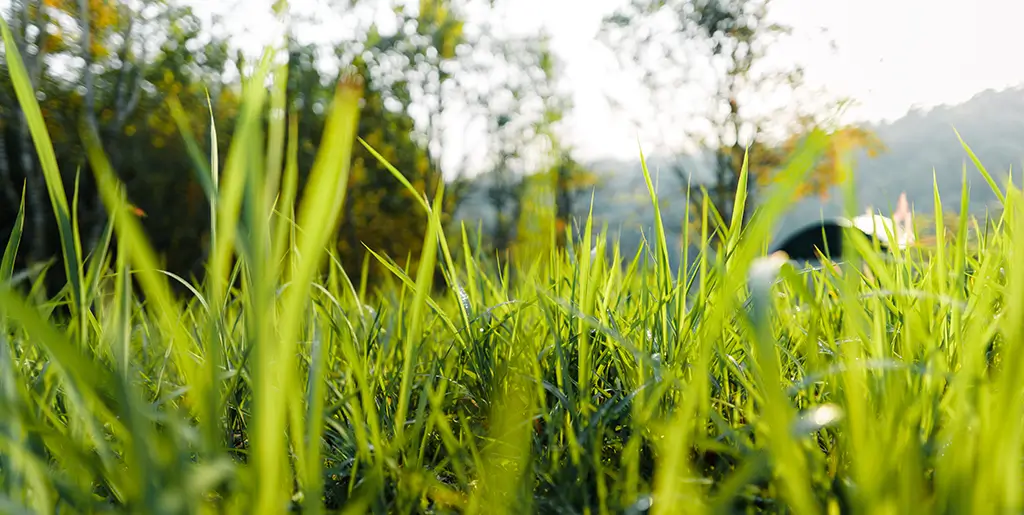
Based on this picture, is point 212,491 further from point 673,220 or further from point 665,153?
point 673,220

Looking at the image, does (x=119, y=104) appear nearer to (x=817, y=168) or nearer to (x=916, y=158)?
(x=817, y=168)

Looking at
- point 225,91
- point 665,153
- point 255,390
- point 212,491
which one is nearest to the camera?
point 255,390

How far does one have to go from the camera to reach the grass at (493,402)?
0.25 meters

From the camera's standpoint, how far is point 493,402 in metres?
0.60

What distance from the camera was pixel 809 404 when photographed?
0.52m

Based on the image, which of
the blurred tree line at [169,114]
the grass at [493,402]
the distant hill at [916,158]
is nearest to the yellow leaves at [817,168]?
the distant hill at [916,158]

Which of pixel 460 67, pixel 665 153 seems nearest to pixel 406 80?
pixel 460 67

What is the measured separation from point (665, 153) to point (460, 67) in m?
4.91

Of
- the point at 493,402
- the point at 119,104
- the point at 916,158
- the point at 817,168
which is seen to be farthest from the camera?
the point at 916,158

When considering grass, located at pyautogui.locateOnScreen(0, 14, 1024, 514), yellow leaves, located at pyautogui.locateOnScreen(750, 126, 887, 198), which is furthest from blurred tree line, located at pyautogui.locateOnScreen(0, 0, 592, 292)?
yellow leaves, located at pyautogui.locateOnScreen(750, 126, 887, 198)

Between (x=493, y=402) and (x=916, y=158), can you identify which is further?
(x=916, y=158)

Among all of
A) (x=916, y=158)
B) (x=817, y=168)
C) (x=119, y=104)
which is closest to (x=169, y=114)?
(x=119, y=104)

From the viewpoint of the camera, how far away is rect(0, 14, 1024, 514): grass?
0.25 m

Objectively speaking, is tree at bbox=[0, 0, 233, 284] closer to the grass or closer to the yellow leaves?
the grass
